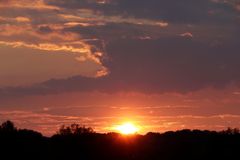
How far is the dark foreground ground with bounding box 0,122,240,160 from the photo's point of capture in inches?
3969

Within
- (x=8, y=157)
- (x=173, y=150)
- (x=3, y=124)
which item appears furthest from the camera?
(x=3, y=124)

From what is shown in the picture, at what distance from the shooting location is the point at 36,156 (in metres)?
99.8

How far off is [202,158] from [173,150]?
396 cm

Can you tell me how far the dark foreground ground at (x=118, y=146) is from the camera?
101 metres

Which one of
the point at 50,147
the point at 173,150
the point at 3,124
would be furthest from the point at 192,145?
the point at 3,124

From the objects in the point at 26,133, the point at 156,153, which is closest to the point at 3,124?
the point at 26,133

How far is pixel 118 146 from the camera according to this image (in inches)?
4124

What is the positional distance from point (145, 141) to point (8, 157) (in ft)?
55.5

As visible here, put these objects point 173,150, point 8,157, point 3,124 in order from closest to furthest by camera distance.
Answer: point 8,157 → point 173,150 → point 3,124

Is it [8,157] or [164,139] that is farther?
[164,139]

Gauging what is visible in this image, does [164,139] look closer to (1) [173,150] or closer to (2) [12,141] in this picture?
(1) [173,150]

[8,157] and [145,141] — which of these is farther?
[145,141]

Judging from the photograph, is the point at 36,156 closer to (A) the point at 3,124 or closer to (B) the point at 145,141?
(B) the point at 145,141

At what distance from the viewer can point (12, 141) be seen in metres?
102
